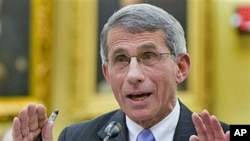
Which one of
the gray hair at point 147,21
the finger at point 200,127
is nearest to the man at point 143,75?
the gray hair at point 147,21

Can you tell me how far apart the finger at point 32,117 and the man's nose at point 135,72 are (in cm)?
31

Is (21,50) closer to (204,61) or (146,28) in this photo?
(204,61)

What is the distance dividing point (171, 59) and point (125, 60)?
0.54ft

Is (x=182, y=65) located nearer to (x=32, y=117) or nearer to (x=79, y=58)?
(x=32, y=117)

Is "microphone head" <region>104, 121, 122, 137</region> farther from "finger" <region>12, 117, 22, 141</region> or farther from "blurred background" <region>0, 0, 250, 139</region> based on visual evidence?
"blurred background" <region>0, 0, 250, 139</region>

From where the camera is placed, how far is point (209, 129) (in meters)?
1.86

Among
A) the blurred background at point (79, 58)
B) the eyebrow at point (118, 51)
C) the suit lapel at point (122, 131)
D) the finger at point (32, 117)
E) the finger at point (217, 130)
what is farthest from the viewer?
the blurred background at point (79, 58)

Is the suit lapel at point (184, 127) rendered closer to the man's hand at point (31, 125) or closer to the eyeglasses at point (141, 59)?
the eyeglasses at point (141, 59)

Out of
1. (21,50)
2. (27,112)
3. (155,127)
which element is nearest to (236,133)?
(155,127)

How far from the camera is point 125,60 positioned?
6.89ft

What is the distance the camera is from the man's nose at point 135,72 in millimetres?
2031

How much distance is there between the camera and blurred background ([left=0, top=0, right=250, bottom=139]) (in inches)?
182

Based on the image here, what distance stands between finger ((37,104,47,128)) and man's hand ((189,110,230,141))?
472 mm

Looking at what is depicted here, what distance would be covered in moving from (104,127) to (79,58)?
243cm
